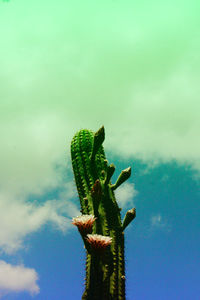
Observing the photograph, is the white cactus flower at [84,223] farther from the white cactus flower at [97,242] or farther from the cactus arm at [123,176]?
the cactus arm at [123,176]

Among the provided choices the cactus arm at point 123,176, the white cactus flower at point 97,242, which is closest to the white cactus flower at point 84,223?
the white cactus flower at point 97,242

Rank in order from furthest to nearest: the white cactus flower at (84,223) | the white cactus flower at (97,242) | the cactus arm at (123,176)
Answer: the cactus arm at (123,176) → the white cactus flower at (84,223) → the white cactus flower at (97,242)

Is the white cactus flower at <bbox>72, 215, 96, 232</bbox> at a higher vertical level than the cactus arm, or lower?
lower

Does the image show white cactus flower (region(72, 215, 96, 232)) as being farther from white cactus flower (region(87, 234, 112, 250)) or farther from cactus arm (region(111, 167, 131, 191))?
cactus arm (region(111, 167, 131, 191))

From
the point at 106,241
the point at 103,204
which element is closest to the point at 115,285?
the point at 106,241

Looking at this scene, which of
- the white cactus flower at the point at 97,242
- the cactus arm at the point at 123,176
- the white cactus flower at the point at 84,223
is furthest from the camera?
the cactus arm at the point at 123,176

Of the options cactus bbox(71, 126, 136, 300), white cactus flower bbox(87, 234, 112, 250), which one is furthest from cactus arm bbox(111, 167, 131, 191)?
white cactus flower bbox(87, 234, 112, 250)

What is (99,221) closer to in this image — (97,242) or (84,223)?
(84,223)

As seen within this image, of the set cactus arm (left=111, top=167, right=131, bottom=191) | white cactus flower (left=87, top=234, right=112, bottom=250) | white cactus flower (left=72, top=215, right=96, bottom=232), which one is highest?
cactus arm (left=111, top=167, right=131, bottom=191)
